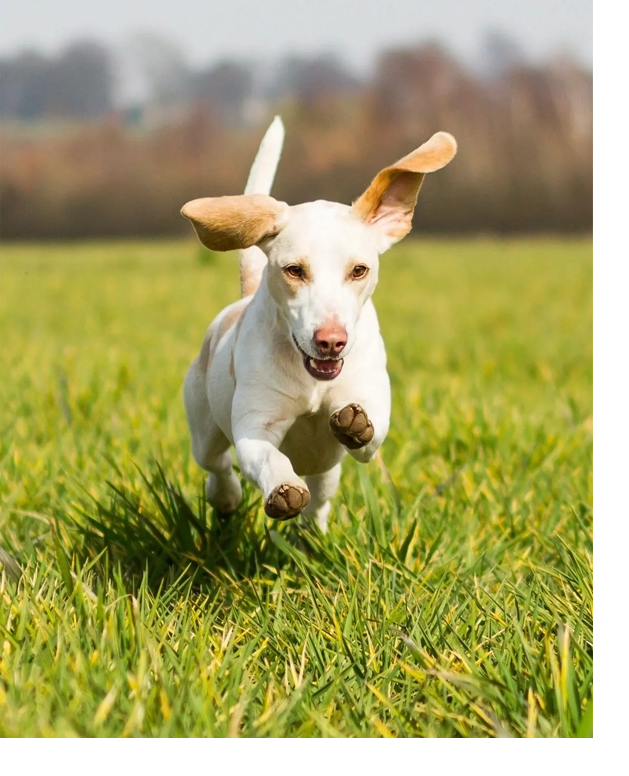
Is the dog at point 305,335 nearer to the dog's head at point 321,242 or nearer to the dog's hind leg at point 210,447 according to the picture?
the dog's head at point 321,242

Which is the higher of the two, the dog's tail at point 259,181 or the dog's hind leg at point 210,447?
the dog's tail at point 259,181

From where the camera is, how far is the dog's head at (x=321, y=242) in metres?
2.34

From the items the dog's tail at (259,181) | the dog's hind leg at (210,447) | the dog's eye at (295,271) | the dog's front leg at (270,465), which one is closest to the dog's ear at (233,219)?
the dog's eye at (295,271)

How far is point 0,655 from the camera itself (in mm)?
2340

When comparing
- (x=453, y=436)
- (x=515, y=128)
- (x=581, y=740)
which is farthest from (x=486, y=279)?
(x=581, y=740)

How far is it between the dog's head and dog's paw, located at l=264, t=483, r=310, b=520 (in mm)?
268

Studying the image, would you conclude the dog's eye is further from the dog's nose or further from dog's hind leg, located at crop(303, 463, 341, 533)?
dog's hind leg, located at crop(303, 463, 341, 533)

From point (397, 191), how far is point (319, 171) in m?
5.25

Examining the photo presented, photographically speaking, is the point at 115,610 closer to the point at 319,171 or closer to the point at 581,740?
the point at 581,740

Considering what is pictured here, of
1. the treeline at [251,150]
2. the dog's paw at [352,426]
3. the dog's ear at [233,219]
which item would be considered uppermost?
the treeline at [251,150]

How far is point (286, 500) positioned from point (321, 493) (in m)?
0.81

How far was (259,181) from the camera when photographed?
302 cm

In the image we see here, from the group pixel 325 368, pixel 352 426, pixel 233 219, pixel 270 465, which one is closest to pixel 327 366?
pixel 325 368

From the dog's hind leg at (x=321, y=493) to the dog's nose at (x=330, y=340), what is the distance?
0.74 metres
